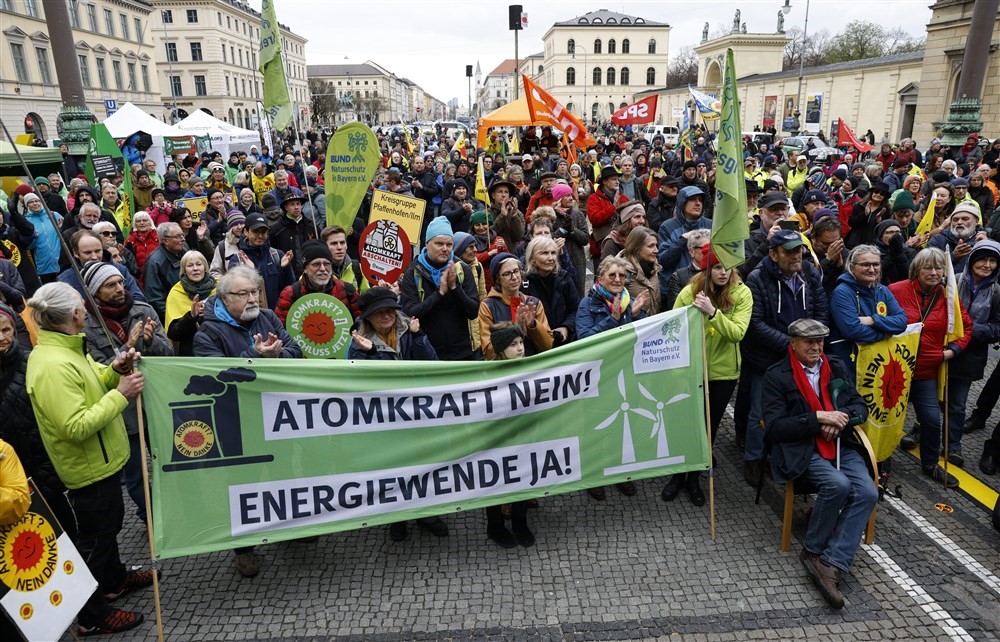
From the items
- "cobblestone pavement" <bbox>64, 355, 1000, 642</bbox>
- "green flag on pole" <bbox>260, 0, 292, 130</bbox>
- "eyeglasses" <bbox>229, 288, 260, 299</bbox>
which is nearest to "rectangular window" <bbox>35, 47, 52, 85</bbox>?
"green flag on pole" <bbox>260, 0, 292, 130</bbox>

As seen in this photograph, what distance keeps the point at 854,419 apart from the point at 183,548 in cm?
419

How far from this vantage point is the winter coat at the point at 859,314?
4.80 m

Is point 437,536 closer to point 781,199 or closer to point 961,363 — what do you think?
point 961,363

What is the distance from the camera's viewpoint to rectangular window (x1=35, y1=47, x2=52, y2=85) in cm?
4491

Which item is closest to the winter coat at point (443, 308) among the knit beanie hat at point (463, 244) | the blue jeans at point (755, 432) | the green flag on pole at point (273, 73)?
the knit beanie hat at point (463, 244)

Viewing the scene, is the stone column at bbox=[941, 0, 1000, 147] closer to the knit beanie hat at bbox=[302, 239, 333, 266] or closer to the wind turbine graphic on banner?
the wind turbine graphic on banner

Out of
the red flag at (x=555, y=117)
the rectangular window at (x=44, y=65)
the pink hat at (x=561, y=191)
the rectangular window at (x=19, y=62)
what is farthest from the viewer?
the rectangular window at (x=44, y=65)

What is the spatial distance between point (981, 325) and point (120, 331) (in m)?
6.55

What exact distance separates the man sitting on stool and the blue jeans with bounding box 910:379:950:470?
1.38m

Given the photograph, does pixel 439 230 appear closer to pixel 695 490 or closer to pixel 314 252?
pixel 314 252

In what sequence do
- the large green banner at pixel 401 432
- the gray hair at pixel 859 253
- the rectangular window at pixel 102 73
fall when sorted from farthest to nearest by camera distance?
the rectangular window at pixel 102 73 → the gray hair at pixel 859 253 → the large green banner at pixel 401 432

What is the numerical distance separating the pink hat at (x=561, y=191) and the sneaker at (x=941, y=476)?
4798mm

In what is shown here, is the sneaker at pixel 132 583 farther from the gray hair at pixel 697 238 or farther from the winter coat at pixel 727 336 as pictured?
the gray hair at pixel 697 238

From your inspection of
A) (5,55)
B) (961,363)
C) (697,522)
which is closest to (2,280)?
(697,522)
